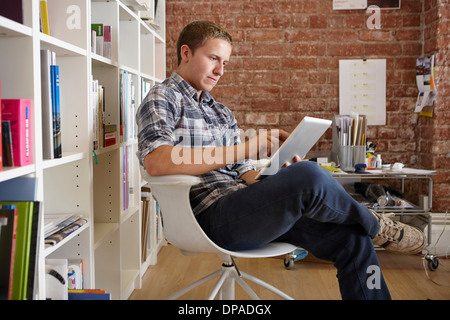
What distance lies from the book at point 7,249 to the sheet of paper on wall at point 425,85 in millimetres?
2797

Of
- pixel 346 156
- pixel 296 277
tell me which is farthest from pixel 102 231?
pixel 346 156

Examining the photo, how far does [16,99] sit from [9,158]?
15 cm

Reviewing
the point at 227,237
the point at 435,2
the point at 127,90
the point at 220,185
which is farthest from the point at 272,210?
the point at 435,2

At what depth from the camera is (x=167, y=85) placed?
73.4 inches

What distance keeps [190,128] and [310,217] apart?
0.58 meters

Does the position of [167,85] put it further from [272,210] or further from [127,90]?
[272,210]

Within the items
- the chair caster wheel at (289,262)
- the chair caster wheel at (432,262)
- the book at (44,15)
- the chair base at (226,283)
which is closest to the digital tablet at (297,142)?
the chair base at (226,283)

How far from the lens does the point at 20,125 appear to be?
3.89ft

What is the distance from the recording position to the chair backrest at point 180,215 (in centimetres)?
155

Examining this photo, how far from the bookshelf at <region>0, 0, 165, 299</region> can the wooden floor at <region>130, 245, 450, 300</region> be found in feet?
0.42

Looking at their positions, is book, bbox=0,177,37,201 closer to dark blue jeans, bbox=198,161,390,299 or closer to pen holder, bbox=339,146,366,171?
dark blue jeans, bbox=198,161,390,299

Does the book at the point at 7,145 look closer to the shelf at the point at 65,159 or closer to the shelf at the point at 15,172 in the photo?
the shelf at the point at 15,172

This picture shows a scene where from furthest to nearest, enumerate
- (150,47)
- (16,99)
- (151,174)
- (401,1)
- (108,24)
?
(401,1) → (150,47) → (108,24) → (151,174) → (16,99)

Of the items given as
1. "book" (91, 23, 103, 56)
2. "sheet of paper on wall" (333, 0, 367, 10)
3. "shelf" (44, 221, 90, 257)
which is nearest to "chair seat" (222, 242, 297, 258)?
"shelf" (44, 221, 90, 257)
